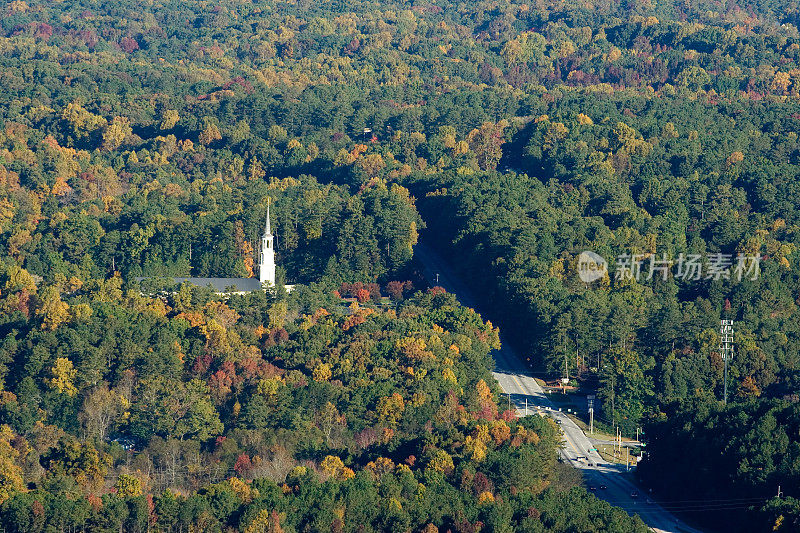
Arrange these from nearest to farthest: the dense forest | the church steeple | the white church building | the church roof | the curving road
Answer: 1. the dense forest
2. the curving road
3. the church roof
4. the white church building
5. the church steeple

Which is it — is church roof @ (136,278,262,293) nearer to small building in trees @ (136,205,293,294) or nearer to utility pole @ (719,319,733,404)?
small building in trees @ (136,205,293,294)

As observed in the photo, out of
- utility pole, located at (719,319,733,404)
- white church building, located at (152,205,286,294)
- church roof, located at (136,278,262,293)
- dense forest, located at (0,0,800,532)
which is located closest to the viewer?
dense forest, located at (0,0,800,532)

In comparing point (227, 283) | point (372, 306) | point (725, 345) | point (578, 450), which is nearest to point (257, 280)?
point (227, 283)

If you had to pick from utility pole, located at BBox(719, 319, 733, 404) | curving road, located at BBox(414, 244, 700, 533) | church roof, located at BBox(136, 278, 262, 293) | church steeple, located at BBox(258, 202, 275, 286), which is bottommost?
curving road, located at BBox(414, 244, 700, 533)

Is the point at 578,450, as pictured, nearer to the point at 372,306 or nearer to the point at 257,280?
the point at 372,306

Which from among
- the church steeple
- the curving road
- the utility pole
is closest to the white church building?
the church steeple

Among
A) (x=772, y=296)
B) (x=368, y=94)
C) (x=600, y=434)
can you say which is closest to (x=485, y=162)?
(x=368, y=94)

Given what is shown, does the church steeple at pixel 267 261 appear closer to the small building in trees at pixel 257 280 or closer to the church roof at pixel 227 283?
the small building in trees at pixel 257 280
